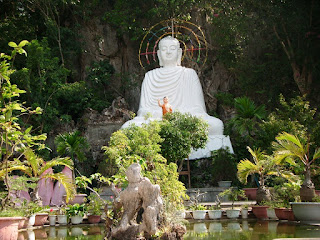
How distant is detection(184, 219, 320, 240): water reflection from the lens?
6168mm

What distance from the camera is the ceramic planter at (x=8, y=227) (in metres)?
5.43

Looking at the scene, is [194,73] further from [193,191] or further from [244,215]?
[244,215]

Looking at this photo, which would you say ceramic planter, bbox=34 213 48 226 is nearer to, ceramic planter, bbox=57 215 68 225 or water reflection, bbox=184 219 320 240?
ceramic planter, bbox=57 215 68 225

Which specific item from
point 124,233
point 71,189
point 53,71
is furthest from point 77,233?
point 53,71

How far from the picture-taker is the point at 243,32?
14898 millimetres

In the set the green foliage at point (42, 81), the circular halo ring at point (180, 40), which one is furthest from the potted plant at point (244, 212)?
the circular halo ring at point (180, 40)

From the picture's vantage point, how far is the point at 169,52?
1559 centimetres

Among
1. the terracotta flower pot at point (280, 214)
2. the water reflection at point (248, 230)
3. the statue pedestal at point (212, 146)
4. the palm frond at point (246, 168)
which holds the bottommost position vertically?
the water reflection at point (248, 230)

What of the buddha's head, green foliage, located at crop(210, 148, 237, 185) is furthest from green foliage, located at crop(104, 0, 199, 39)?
green foliage, located at crop(210, 148, 237, 185)

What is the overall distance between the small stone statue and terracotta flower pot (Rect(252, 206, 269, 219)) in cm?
367

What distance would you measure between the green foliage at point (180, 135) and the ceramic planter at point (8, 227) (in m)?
5.46

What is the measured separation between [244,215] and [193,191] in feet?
7.13

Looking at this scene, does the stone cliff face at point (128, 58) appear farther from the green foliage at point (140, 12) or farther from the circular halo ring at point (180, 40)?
the green foliage at point (140, 12)

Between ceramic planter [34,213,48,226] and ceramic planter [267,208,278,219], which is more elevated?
ceramic planter [34,213,48,226]
